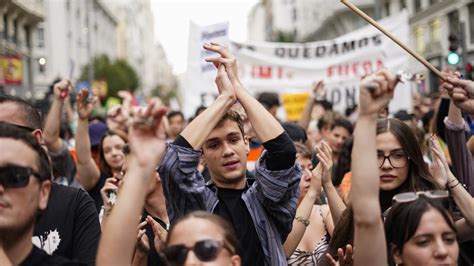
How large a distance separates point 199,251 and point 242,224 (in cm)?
94

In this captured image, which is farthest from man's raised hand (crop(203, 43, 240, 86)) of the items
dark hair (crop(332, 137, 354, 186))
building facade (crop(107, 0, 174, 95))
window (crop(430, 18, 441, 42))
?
building facade (crop(107, 0, 174, 95))

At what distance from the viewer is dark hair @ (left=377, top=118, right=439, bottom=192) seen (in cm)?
398

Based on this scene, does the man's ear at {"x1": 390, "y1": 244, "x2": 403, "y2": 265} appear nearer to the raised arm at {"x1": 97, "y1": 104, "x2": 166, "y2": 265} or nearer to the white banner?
the raised arm at {"x1": 97, "y1": 104, "x2": 166, "y2": 265}

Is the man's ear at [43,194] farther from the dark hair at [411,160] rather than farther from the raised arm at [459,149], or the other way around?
the raised arm at [459,149]

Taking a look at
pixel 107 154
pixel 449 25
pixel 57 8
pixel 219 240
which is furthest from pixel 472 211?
pixel 57 8

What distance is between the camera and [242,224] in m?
3.58

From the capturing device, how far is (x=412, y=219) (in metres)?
2.98

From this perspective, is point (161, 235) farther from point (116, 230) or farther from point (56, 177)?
point (56, 177)

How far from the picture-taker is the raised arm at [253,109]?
3.48 metres

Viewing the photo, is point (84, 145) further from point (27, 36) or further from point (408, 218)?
point (27, 36)

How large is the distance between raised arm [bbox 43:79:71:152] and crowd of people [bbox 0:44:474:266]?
1.08ft

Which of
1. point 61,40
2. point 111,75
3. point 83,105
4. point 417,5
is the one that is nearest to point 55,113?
point 83,105

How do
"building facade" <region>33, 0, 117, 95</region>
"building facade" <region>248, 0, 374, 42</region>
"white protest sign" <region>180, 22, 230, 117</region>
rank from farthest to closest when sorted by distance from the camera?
"building facade" <region>33, 0, 117, 95</region>, "building facade" <region>248, 0, 374, 42</region>, "white protest sign" <region>180, 22, 230, 117</region>

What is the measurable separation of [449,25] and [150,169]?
38301 millimetres
